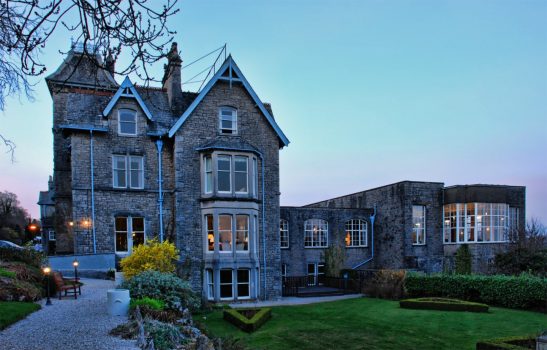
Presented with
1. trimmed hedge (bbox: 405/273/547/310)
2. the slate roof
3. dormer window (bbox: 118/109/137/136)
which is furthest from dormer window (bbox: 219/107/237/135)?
trimmed hedge (bbox: 405/273/547/310)

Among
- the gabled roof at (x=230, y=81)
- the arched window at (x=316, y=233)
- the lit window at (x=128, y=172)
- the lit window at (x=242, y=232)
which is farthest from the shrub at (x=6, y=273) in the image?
the arched window at (x=316, y=233)

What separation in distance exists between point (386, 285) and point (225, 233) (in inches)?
399

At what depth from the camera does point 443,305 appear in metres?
19.8

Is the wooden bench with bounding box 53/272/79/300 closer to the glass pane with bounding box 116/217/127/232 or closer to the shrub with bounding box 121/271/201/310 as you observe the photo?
the shrub with bounding box 121/271/201/310

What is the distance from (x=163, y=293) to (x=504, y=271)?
20.8 m

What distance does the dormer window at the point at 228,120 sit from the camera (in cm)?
2445

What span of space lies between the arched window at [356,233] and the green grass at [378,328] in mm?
12572

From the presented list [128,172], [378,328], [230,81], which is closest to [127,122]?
[128,172]

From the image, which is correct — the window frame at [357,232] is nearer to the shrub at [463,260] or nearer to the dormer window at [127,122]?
the shrub at [463,260]

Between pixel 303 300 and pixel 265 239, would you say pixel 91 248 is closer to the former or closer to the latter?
pixel 265 239

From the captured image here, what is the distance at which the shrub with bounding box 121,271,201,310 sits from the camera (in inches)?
531

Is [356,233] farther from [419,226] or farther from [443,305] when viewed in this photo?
[443,305]

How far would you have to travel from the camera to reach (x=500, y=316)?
17.9m

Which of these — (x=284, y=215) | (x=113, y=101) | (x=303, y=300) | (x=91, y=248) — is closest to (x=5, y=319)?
Result: (x=91, y=248)
